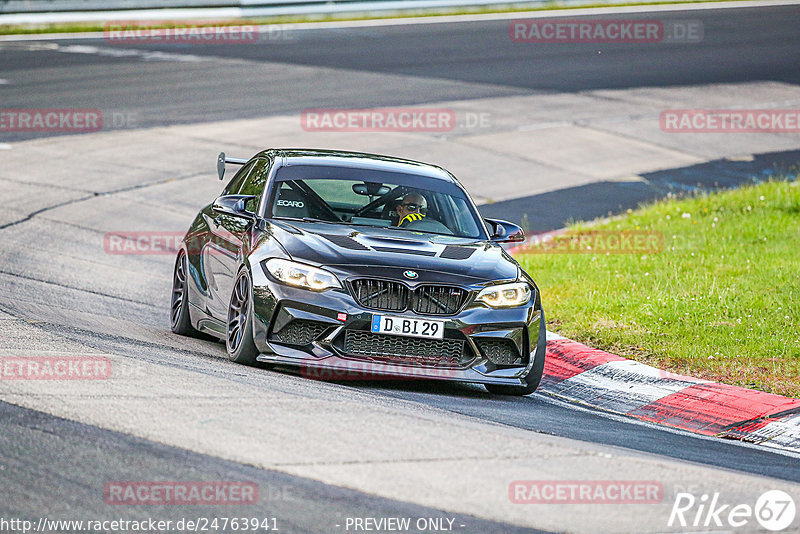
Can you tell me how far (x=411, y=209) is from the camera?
9523mm

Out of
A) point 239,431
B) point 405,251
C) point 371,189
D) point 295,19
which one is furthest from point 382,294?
point 295,19

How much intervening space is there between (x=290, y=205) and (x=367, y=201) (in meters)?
0.60

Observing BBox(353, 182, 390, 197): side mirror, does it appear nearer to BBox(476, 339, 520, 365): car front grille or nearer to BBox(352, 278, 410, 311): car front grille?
BBox(352, 278, 410, 311): car front grille

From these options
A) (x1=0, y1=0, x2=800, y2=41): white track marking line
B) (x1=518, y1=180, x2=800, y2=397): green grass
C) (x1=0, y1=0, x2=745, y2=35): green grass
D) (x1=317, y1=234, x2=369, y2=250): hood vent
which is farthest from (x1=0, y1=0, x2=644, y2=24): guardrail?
(x1=317, y1=234, x2=369, y2=250): hood vent

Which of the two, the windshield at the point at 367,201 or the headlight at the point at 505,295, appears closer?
the headlight at the point at 505,295

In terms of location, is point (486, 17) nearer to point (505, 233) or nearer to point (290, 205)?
point (505, 233)

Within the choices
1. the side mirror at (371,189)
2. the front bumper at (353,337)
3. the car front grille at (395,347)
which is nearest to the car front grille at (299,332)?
the front bumper at (353,337)

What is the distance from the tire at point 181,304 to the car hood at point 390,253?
5.06 ft

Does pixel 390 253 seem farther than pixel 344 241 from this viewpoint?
No

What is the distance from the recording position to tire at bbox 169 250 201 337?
401 inches

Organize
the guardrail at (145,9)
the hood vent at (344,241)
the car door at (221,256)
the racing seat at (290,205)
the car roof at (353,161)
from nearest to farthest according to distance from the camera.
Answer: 1. the hood vent at (344,241)
2. the car door at (221,256)
3. the racing seat at (290,205)
4. the car roof at (353,161)
5. the guardrail at (145,9)

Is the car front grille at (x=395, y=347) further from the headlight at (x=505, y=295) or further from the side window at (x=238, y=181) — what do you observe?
the side window at (x=238, y=181)

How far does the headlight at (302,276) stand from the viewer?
8148 millimetres

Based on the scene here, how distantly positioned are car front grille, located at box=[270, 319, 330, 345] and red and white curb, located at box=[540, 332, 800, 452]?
2.03 meters
